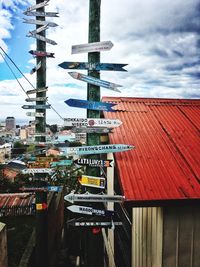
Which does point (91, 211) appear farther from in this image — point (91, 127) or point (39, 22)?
point (39, 22)

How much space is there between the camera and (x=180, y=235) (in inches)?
139

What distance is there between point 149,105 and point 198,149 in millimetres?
1913

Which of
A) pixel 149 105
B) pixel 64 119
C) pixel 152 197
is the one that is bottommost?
pixel 152 197

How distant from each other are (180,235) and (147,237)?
3.31 feet

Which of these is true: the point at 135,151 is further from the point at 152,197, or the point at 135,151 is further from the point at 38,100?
the point at 38,100

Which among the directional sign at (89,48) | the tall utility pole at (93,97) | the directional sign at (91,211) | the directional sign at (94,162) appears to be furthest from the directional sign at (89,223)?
the directional sign at (89,48)

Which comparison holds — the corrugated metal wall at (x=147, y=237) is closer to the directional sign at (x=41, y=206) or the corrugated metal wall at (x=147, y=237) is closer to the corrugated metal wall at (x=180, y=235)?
the corrugated metal wall at (x=180, y=235)

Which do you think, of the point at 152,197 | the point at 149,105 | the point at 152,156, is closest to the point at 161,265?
the point at 152,197

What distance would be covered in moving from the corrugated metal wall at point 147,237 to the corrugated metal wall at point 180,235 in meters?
0.09

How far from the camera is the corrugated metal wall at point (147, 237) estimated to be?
3637mm

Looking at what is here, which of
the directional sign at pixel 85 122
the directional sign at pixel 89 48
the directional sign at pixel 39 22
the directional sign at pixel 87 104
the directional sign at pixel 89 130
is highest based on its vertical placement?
the directional sign at pixel 39 22

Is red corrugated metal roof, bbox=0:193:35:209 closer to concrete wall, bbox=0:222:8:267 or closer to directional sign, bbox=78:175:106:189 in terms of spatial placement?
concrete wall, bbox=0:222:8:267

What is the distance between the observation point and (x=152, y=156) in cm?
397

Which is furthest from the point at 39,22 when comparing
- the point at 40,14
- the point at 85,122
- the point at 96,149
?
the point at 96,149
